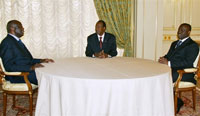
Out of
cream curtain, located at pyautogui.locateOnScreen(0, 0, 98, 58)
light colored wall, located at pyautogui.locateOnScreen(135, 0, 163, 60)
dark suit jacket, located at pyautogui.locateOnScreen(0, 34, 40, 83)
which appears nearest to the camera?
dark suit jacket, located at pyautogui.locateOnScreen(0, 34, 40, 83)

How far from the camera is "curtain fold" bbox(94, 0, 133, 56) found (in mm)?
5586

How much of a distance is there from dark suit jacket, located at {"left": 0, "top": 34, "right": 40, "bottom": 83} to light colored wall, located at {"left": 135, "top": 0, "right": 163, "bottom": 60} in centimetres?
300

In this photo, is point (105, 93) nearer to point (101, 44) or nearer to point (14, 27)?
point (14, 27)

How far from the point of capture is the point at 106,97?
8.15 ft

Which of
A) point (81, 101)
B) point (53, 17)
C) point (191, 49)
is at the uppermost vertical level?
point (53, 17)

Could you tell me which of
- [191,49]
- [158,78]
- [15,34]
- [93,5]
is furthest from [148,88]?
[93,5]

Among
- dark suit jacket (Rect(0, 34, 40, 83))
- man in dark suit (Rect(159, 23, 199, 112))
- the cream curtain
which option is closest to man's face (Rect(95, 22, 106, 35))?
the cream curtain

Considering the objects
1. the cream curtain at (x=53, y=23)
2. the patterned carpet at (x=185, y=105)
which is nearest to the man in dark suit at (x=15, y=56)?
the patterned carpet at (x=185, y=105)

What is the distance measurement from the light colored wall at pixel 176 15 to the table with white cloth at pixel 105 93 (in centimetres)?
354

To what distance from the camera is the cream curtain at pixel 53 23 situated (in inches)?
207

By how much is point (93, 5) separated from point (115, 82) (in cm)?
349

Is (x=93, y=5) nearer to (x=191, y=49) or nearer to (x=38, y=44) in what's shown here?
(x=38, y=44)

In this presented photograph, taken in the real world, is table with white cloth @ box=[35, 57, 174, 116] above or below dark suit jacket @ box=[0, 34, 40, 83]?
below

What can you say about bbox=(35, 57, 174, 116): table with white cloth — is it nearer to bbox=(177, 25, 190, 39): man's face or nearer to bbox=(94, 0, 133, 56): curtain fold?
bbox=(177, 25, 190, 39): man's face
